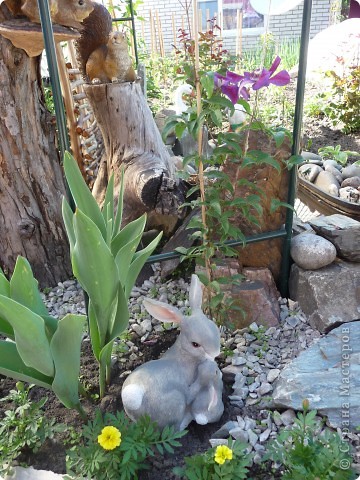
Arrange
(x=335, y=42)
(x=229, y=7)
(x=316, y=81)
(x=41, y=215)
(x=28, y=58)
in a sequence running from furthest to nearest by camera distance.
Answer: (x=229, y=7) < (x=316, y=81) < (x=335, y=42) < (x=41, y=215) < (x=28, y=58)

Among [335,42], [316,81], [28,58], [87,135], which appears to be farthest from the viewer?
[316,81]

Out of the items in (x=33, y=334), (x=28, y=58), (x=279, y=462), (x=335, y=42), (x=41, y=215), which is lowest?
(x=279, y=462)

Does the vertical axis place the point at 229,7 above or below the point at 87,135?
above

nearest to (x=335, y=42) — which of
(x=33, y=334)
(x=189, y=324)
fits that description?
(x=189, y=324)

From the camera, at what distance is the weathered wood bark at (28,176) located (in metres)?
A: 2.16

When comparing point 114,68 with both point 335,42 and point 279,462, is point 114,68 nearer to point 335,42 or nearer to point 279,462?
point 279,462

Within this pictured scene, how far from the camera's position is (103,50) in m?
2.20

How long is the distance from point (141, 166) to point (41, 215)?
62cm

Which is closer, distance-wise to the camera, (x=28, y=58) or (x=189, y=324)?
(x=189, y=324)

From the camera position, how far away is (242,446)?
133 centimetres

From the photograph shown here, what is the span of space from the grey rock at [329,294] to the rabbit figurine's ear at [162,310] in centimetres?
84

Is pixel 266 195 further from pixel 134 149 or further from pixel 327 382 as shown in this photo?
pixel 327 382

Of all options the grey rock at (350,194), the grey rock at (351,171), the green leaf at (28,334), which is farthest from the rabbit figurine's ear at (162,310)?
the grey rock at (351,171)

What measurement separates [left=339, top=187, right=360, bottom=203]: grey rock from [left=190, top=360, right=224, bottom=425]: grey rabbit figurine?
2.22 meters
